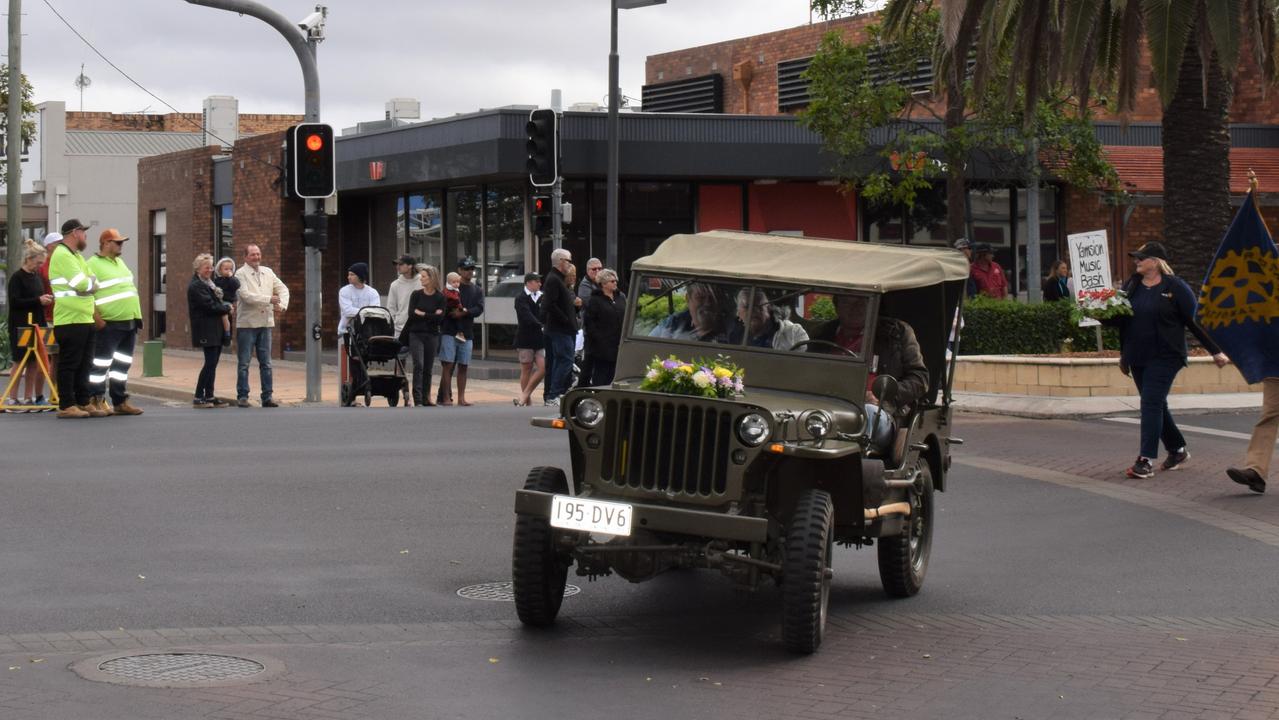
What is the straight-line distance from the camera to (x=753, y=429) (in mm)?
7488

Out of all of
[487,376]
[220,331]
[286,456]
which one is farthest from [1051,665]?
[487,376]

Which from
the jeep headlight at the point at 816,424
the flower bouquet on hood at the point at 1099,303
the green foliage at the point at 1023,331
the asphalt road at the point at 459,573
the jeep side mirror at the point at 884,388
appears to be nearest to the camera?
the asphalt road at the point at 459,573

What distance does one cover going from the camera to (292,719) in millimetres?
6133

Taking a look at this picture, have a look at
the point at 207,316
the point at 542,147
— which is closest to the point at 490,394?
the point at 542,147

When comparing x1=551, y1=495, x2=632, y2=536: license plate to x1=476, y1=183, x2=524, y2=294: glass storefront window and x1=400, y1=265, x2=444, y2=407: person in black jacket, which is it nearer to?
x1=400, y1=265, x2=444, y2=407: person in black jacket

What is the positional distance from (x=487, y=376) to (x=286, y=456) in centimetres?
1467

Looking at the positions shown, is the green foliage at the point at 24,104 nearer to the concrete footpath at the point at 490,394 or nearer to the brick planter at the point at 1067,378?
the concrete footpath at the point at 490,394

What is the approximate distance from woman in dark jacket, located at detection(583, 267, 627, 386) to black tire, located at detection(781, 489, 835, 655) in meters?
11.2

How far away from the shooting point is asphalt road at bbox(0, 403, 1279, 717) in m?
7.05

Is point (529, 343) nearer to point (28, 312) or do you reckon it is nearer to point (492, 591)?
point (28, 312)

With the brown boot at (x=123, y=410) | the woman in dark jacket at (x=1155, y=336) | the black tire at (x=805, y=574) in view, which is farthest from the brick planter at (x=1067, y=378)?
the black tire at (x=805, y=574)

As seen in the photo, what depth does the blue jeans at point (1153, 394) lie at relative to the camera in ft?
44.0

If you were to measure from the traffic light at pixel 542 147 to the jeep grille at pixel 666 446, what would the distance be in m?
15.2

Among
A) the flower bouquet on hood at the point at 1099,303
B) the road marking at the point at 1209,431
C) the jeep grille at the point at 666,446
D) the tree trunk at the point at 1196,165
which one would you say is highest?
the tree trunk at the point at 1196,165
